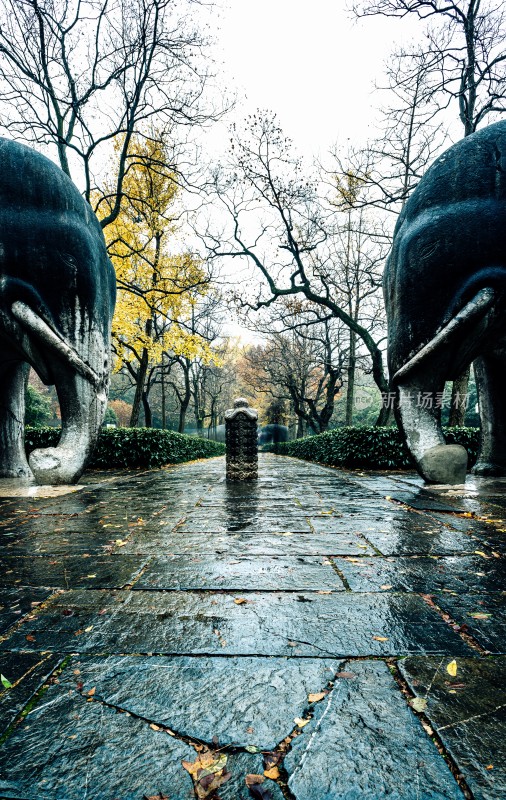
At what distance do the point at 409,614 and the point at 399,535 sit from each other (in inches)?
51.6

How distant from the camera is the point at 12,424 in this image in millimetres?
5797

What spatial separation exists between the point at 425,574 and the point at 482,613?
0.45m

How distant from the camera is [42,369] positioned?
4.68 meters

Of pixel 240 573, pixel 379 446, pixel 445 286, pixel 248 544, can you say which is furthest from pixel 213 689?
pixel 379 446

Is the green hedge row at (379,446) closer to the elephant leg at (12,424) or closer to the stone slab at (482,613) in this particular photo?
the elephant leg at (12,424)

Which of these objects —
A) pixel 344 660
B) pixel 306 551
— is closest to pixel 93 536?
pixel 306 551

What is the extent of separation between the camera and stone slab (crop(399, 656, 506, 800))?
36.5 inches

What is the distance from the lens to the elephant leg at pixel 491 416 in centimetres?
570

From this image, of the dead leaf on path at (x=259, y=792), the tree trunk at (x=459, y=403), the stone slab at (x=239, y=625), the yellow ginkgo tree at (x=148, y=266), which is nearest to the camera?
the dead leaf on path at (x=259, y=792)

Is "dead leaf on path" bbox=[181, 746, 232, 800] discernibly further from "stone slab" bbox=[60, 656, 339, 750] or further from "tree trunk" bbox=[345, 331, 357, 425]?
"tree trunk" bbox=[345, 331, 357, 425]

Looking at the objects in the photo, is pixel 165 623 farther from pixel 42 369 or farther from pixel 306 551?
pixel 42 369

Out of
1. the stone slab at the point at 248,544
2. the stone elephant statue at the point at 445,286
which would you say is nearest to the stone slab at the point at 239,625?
the stone slab at the point at 248,544

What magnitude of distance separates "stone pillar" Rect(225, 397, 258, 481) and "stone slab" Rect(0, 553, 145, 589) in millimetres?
4024

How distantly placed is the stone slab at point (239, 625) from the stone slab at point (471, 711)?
0.35 ft
